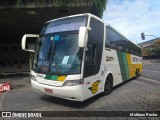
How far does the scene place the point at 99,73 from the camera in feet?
23.8

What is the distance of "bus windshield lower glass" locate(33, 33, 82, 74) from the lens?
6102 mm

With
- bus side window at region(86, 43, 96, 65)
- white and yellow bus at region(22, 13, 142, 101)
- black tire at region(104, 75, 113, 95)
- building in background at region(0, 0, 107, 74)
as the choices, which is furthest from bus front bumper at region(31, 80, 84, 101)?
building in background at region(0, 0, 107, 74)

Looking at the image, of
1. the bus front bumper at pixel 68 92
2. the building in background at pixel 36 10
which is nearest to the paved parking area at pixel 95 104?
the bus front bumper at pixel 68 92

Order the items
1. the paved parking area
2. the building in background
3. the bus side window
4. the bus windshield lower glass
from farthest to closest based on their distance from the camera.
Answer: the building in background < the bus side window < the paved parking area < the bus windshield lower glass

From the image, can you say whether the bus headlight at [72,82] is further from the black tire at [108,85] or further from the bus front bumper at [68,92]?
the black tire at [108,85]

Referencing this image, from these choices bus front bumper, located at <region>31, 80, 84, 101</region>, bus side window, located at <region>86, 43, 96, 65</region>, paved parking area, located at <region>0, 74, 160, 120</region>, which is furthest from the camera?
bus side window, located at <region>86, 43, 96, 65</region>

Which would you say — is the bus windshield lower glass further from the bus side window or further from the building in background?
the building in background

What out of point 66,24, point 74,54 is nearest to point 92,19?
point 66,24

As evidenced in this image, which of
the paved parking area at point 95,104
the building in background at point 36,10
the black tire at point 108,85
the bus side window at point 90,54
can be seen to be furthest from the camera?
the building in background at point 36,10

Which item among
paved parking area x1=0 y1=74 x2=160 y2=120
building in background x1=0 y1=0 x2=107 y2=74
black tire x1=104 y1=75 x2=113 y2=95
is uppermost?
building in background x1=0 y1=0 x2=107 y2=74

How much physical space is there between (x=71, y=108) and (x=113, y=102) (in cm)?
169

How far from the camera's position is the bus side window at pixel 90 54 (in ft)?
21.1

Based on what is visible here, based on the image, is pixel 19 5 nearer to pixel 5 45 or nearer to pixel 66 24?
pixel 66 24

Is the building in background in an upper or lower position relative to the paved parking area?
upper
